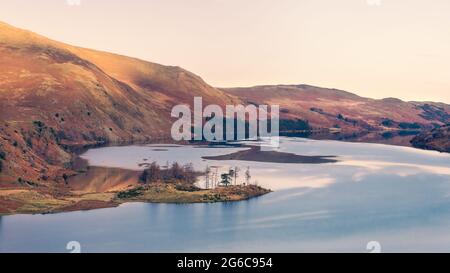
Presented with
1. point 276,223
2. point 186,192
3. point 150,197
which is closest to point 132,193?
point 150,197

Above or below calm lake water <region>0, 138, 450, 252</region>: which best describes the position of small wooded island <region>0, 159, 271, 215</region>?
above

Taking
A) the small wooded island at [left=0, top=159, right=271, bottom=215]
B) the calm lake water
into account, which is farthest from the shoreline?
the calm lake water

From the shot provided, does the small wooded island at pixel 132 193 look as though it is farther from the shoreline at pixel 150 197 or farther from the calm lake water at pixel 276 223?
the calm lake water at pixel 276 223

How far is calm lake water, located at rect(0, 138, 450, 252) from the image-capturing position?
75.6m

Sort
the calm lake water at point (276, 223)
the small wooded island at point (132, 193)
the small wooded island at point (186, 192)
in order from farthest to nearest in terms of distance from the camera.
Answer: the small wooded island at point (186, 192)
the small wooded island at point (132, 193)
the calm lake water at point (276, 223)

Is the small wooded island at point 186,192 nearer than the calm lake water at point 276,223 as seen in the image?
No

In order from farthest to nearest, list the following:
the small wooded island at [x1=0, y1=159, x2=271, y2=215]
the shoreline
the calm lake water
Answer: the small wooded island at [x1=0, y1=159, x2=271, y2=215] < the shoreline < the calm lake water

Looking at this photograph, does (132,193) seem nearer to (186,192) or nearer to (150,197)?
(150,197)

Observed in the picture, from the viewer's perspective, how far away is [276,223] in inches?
3489

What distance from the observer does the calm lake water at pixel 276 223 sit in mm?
75562

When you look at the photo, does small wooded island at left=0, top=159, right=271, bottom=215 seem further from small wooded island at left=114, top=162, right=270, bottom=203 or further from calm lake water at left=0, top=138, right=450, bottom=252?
calm lake water at left=0, top=138, right=450, bottom=252

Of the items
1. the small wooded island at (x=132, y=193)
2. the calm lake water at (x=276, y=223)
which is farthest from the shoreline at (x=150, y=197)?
the calm lake water at (x=276, y=223)
